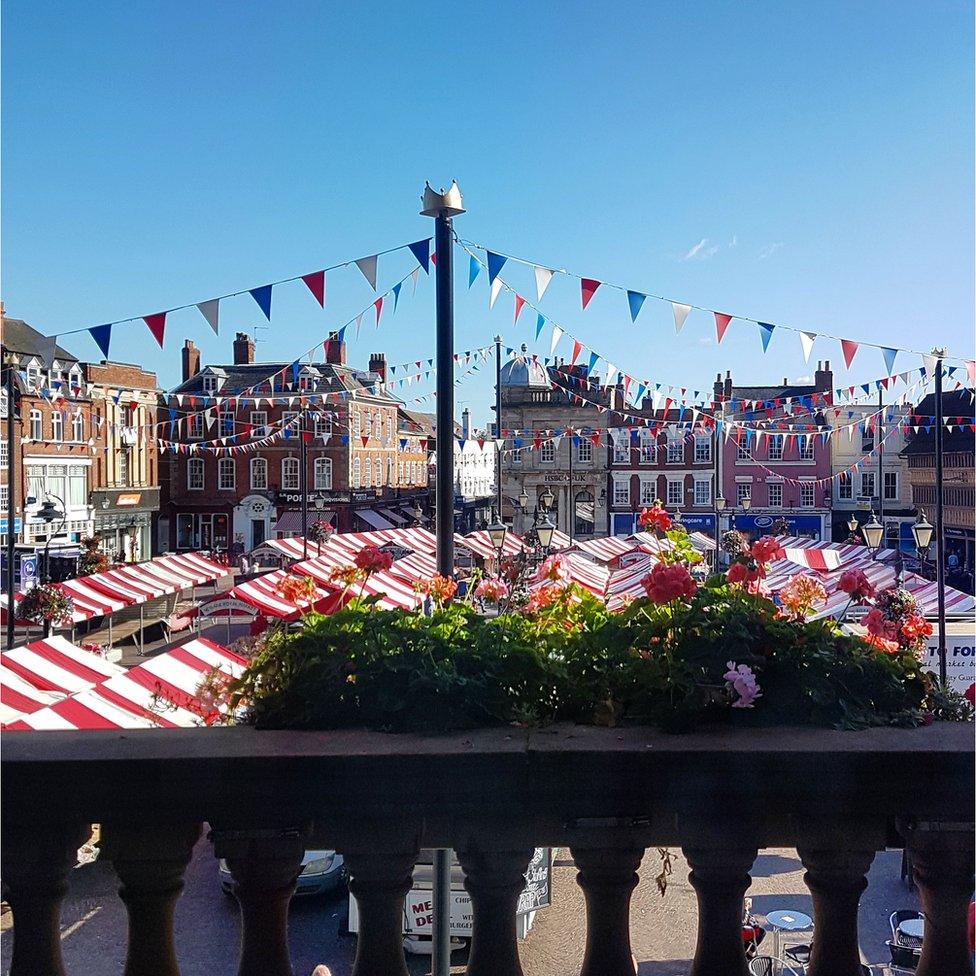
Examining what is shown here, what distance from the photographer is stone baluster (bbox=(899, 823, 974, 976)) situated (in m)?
2.29

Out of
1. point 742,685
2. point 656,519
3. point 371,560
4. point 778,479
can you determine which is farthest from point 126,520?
point 742,685

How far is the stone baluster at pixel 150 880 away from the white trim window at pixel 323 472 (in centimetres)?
5258

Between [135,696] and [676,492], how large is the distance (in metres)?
49.8

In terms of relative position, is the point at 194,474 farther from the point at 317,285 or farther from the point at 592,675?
the point at 592,675

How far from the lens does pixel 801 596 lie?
3.50 m

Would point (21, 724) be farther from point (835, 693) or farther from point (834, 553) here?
point (834, 553)

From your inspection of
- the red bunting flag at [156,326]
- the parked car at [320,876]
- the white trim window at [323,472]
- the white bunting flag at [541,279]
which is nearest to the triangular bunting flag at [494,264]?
the white bunting flag at [541,279]

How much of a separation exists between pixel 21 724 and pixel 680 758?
8486 millimetres

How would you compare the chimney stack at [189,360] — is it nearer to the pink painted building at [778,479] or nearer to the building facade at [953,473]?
the pink painted building at [778,479]

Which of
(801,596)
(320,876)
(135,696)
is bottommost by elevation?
(320,876)

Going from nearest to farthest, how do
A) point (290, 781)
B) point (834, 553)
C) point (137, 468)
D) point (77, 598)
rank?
point (290, 781)
point (77, 598)
point (834, 553)
point (137, 468)

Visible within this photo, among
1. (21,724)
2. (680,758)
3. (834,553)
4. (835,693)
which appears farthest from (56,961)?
(834,553)

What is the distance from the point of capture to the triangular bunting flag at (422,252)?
26.9 feet

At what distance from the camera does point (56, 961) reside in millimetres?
2373
